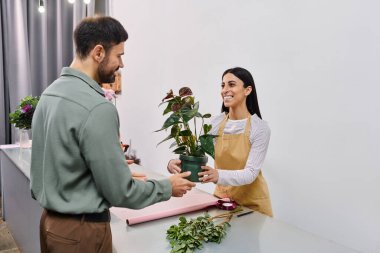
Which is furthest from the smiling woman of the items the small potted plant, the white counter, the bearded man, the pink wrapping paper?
the small potted plant

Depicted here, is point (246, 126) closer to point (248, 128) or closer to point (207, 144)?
point (248, 128)

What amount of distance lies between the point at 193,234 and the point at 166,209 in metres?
0.42

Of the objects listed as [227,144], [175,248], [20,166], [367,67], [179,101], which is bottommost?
[20,166]

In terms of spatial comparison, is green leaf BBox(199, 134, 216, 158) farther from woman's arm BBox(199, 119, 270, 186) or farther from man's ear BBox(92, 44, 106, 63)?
man's ear BBox(92, 44, 106, 63)

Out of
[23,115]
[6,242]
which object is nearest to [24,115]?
[23,115]

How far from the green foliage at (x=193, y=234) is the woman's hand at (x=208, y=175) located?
0.16 m

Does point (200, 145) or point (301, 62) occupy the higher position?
point (301, 62)

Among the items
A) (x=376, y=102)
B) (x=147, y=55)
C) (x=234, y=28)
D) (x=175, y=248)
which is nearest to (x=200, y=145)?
(x=175, y=248)

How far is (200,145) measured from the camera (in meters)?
1.39

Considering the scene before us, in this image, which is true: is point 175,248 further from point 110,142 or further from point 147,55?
point 147,55

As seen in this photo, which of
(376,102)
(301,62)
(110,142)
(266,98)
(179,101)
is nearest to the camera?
(110,142)

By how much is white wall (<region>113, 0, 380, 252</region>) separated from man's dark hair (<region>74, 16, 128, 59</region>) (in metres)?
1.35

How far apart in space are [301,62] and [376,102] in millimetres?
530

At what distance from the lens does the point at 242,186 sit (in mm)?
1827
